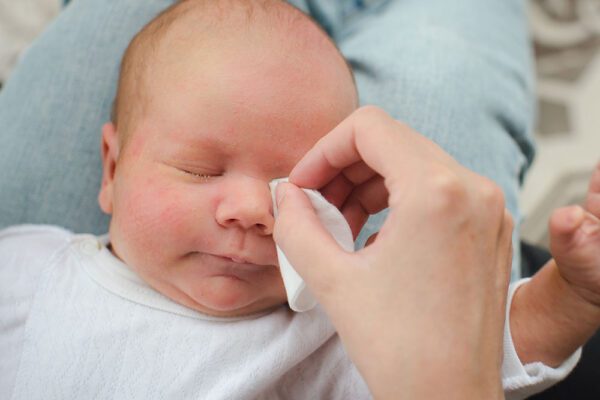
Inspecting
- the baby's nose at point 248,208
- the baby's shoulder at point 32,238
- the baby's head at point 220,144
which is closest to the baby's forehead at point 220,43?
the baby's head at point 220,144

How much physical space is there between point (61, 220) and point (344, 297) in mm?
670

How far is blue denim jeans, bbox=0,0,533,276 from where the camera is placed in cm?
107

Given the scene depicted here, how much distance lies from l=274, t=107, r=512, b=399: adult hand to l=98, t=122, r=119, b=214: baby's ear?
0.42 meters

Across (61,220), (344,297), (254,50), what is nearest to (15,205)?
(61,220)

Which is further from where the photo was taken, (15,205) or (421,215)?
(15,205)

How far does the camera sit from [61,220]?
1.07m

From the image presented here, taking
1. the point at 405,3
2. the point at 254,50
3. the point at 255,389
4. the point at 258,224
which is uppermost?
the point at 254,50

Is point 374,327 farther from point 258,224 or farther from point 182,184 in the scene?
point 182,184

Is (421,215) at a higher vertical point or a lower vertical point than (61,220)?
higher

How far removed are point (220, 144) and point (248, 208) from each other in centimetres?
10

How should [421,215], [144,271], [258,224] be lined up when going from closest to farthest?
[421,215]
[258,224]
[144,271]

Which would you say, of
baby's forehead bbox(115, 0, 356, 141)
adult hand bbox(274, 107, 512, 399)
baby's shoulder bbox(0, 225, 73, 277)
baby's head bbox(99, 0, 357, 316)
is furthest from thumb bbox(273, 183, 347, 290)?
baby's shoulder bbox(0, 225, 73, 277)

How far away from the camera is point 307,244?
1.90ft

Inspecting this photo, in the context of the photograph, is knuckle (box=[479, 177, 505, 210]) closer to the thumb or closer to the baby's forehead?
the thumb
